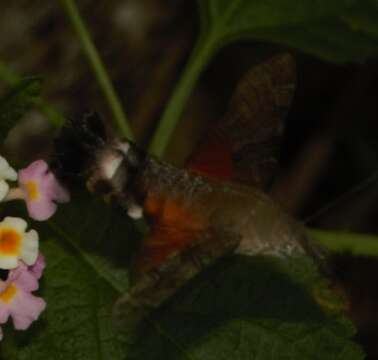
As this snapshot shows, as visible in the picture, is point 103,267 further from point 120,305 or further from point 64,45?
point 64,45

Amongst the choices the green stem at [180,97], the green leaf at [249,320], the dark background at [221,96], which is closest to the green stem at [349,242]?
the green leaf at [249,320]

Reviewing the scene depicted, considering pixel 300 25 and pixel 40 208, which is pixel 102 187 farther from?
pixel 300 25

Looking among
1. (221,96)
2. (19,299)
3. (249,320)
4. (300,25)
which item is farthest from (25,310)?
(221,96)

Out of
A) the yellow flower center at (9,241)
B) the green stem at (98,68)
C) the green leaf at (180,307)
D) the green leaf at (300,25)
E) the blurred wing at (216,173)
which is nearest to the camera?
the blurred wing at (216,173)

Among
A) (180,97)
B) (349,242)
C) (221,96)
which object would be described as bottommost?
(221,96)

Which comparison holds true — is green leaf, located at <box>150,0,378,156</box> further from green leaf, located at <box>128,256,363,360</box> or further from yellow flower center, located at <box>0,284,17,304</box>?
yellow flower center, located at <box>0,284,17,304</box>

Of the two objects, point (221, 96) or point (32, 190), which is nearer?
point (32, 190)

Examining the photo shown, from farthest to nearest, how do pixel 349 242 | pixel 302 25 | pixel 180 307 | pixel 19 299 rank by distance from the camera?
pixel 302 25, pixel 349 242, pixel 180 307, pixel 19 299

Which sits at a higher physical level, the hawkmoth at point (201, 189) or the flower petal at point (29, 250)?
the hawkmoth at point (201, 189)

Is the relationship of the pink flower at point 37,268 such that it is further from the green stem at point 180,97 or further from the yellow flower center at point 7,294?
the green stem at point 180,97
